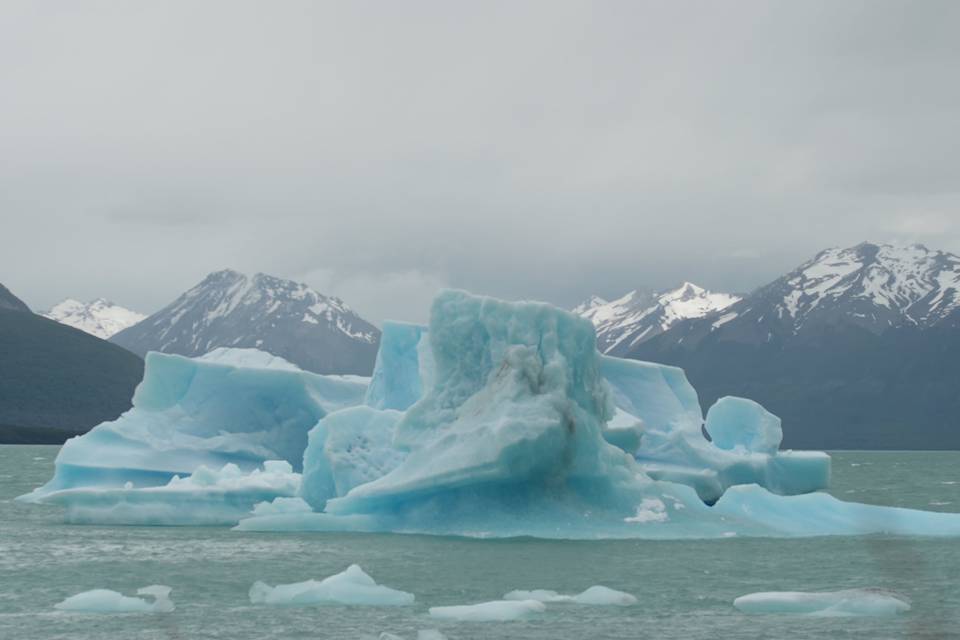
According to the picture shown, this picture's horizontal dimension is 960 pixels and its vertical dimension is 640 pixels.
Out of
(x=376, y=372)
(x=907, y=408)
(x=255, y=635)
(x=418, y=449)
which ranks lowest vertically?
(x=255, y=635)

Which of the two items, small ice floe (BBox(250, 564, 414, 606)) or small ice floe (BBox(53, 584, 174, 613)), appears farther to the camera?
small ice floe (BBox(250, 564, 414, 606))

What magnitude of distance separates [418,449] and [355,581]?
656 cm

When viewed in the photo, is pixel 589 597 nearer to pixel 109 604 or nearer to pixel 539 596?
pixel 539 596

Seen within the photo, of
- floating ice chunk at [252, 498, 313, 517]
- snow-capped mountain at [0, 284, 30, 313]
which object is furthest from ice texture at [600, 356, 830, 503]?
snow-capped mountain at [0, 284, 30, 313]

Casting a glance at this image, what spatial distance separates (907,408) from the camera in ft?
654

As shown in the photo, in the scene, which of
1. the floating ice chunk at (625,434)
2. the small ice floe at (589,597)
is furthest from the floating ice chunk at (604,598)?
the floating ice chunk at (625,434)

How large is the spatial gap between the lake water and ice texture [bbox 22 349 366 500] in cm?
311

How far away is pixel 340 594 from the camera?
53.9 feet

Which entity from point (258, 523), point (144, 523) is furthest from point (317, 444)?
point (144, 523)

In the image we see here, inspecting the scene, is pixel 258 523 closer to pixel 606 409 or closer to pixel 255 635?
pixel 606 409

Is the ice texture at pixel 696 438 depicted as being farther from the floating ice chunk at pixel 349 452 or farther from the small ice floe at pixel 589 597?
the small ice floe at pixel 589 597

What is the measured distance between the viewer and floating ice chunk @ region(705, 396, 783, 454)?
3828 centimetres

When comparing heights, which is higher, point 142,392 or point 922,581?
point 142,392

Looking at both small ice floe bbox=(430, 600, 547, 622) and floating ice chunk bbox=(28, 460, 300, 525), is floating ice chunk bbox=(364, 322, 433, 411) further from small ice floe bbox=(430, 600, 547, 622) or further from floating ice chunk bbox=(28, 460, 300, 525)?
small ice floe bbox=(430, 600, 547, 622)
